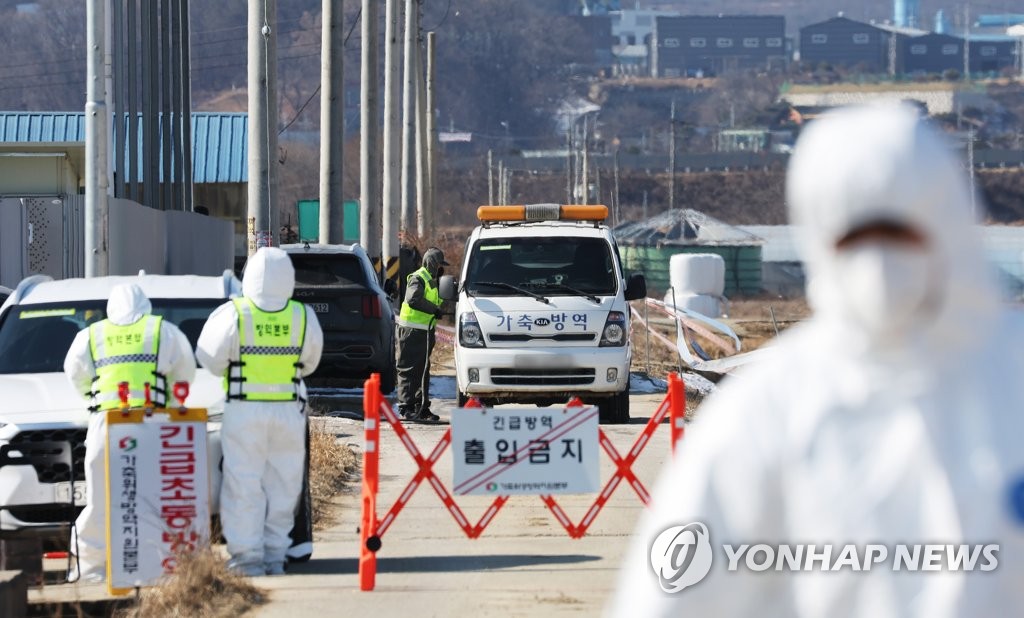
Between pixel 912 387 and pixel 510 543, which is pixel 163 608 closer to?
pixel 510 543

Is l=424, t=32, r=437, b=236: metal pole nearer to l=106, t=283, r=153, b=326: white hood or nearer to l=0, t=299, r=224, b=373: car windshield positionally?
l=0, t=299, r=224, b=373: car windshield

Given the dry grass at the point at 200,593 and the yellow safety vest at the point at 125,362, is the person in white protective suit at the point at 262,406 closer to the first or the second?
the yellow safety vest at the point at 125,362

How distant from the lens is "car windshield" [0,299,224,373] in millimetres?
11102

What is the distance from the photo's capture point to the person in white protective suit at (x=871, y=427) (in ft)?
8.75

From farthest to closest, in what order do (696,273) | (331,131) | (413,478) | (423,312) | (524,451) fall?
(696,273) → (331,131) → (423,312) → (413,478) → (524,451)

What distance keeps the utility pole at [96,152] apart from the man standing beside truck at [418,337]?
304cm

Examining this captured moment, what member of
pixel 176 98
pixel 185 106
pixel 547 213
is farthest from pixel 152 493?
pixel 185 106

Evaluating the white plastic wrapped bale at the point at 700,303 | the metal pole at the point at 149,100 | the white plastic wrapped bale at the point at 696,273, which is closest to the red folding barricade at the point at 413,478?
the metal pole at the point at 149,100

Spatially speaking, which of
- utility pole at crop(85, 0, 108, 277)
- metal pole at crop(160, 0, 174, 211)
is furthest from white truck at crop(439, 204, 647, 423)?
metal pole at crop(160, 0, 174, 211)

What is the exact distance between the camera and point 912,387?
2729 mm

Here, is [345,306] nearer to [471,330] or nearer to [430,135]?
[471,330]

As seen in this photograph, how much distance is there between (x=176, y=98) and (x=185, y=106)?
36cm

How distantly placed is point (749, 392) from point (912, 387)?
282 millimetres

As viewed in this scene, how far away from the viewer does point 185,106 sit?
135 ft
